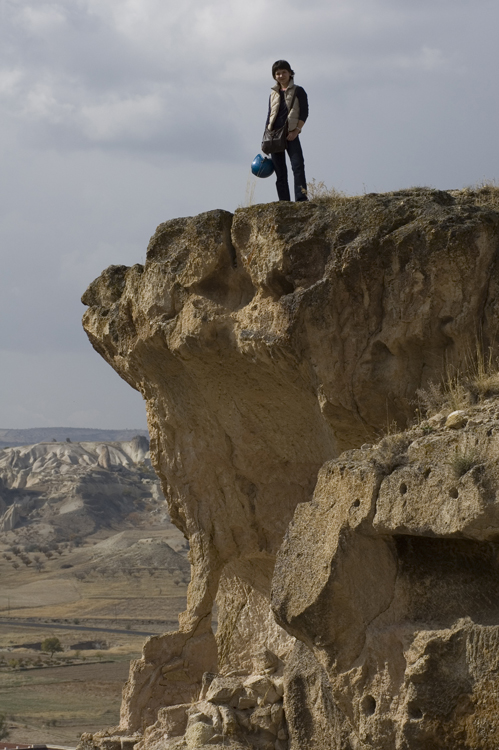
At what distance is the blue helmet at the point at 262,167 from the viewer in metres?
9.55

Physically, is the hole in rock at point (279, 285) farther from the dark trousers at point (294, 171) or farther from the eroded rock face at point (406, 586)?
the eroded rock face at point (406, 586)

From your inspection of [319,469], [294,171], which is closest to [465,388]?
[319,469]

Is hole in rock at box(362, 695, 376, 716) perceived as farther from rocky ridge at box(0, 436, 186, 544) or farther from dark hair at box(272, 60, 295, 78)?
rocky ridge at box(0, 436, 186, 544)

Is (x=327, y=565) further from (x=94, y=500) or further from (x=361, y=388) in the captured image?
(x=94, y=500)

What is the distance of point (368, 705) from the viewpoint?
21.1 feet

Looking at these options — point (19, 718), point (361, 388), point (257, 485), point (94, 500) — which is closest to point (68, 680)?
point (19, 718)

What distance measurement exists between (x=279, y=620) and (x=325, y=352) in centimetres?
260

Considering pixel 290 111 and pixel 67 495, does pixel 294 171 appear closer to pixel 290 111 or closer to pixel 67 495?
pixel 290 111

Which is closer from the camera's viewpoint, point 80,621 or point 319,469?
point 319,469

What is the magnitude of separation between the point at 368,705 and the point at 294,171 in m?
5.33

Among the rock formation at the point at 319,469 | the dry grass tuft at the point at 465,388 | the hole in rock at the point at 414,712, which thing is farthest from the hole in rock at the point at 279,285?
the hole in rock at the point at 414,712

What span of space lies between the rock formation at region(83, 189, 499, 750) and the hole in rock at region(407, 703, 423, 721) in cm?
2

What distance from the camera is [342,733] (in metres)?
6.96

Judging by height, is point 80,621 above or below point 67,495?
below
